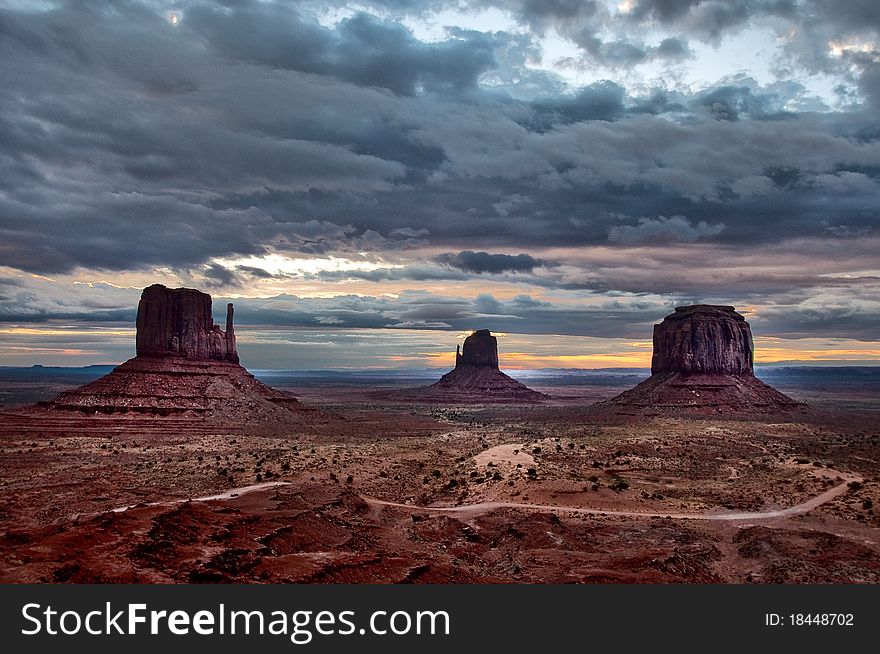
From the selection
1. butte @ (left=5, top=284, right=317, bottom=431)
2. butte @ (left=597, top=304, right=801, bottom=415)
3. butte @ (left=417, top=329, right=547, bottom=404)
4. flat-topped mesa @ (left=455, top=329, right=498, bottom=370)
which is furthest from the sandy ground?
flat-topped mesa @ (left=455, top=329, right=498, bottom=370)

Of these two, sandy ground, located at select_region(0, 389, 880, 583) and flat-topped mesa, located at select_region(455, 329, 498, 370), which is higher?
flat-topped mesa, located at select_region(455, 329, 498, 370)

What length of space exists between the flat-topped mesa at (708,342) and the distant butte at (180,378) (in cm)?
7355

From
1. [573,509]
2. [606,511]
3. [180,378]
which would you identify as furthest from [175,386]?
[606,511]

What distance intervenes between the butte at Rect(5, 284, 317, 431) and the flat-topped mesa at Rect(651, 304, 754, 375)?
73.4m

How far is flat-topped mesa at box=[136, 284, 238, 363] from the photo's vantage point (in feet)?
294

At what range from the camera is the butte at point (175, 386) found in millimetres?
77125

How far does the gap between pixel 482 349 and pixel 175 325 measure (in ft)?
369

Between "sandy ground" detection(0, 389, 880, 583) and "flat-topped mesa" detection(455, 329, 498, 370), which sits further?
"flat-topped mesa" detection(455, 329, 498, 370)

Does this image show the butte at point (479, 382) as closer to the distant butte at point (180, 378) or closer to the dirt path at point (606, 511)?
the distant butte at point (180, 378)

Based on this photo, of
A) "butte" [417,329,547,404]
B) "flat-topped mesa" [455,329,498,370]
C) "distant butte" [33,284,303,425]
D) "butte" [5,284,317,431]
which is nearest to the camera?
"butte" [5,284,317,431]

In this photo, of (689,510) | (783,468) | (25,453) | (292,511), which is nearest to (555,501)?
(689,510)

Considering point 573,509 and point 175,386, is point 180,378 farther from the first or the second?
point 573,509

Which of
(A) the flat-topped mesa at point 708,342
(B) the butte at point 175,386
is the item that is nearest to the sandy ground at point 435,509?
(B) the butte at point 175,386

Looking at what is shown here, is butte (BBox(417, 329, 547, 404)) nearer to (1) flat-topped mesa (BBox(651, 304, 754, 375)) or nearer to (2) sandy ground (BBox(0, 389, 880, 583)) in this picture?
(1) flat-topped mesa (BBox(651, 304, 754, 375))
